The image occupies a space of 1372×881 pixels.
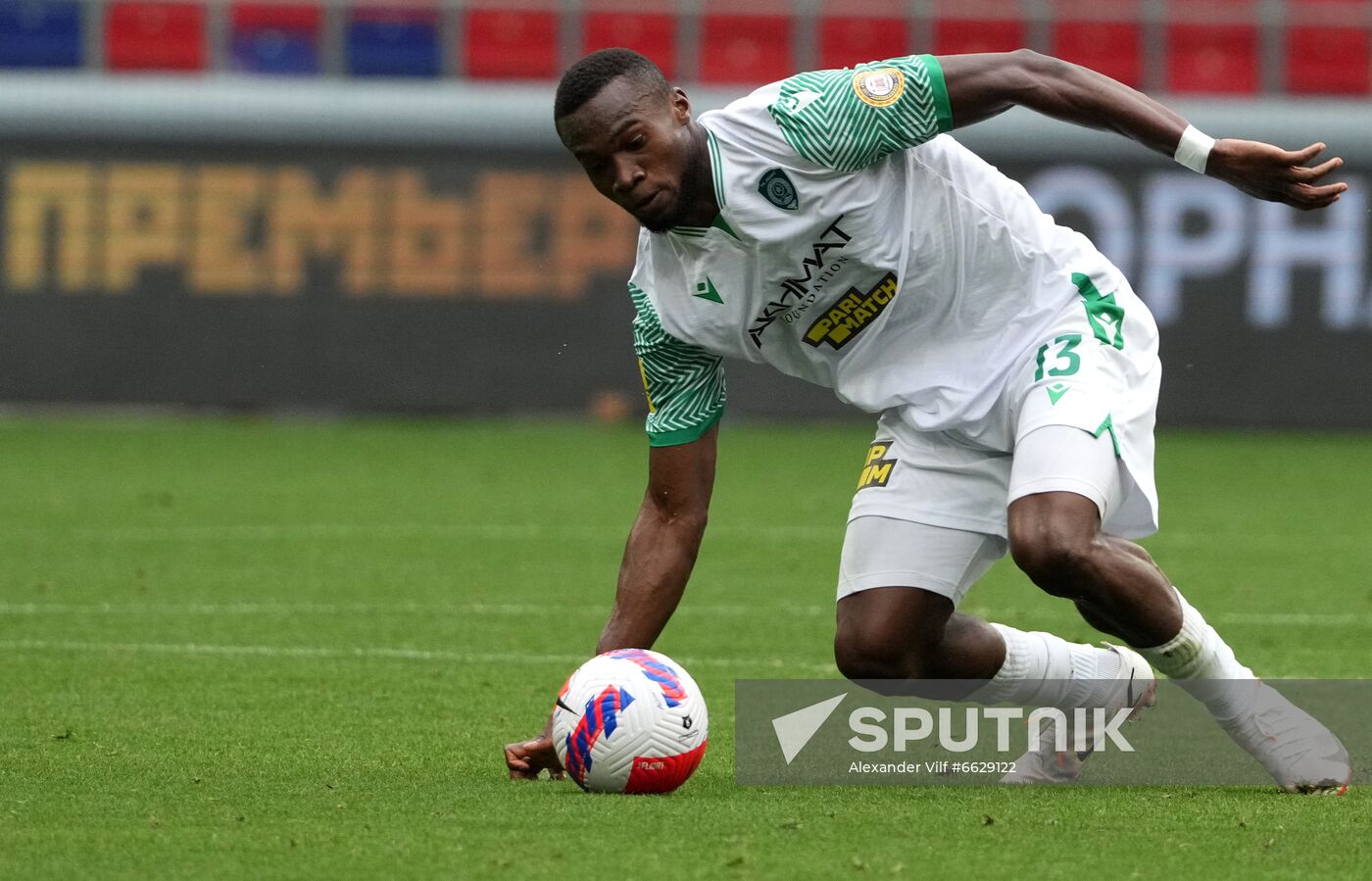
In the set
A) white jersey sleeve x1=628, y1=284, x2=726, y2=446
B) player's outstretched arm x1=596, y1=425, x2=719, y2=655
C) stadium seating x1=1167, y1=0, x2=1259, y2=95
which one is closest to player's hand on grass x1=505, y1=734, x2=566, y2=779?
player's outstretched arm x1=596, y1=425, x2=719, y2=655

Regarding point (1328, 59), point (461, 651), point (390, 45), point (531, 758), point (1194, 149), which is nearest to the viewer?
point (1194, 149)

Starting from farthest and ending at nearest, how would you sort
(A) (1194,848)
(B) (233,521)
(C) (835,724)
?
(B) (233,521), (C) (835,724), (A) (1194,848)

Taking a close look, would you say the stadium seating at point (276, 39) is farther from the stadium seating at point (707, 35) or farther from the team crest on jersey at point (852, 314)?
the team crest on jersey at point (852, 314)

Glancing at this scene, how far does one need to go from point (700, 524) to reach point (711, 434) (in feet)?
0.80

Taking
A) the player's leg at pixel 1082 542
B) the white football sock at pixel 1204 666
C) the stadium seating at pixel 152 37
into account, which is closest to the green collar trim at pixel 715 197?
the player's leg at pixel 1082 542

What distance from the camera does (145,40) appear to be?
21844 millimetres

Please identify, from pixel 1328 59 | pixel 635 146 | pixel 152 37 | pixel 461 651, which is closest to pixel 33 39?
pixel 152 37

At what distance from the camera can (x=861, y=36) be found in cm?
2167

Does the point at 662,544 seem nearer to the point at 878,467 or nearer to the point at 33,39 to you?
the point at 878,467

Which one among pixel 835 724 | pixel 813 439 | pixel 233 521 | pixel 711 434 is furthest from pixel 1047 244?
pixel 813 439

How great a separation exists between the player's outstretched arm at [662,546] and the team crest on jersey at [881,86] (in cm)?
96

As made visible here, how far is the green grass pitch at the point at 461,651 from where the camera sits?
4.48 meters

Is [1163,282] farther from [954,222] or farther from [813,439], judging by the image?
[954,222]

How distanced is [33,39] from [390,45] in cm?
351
